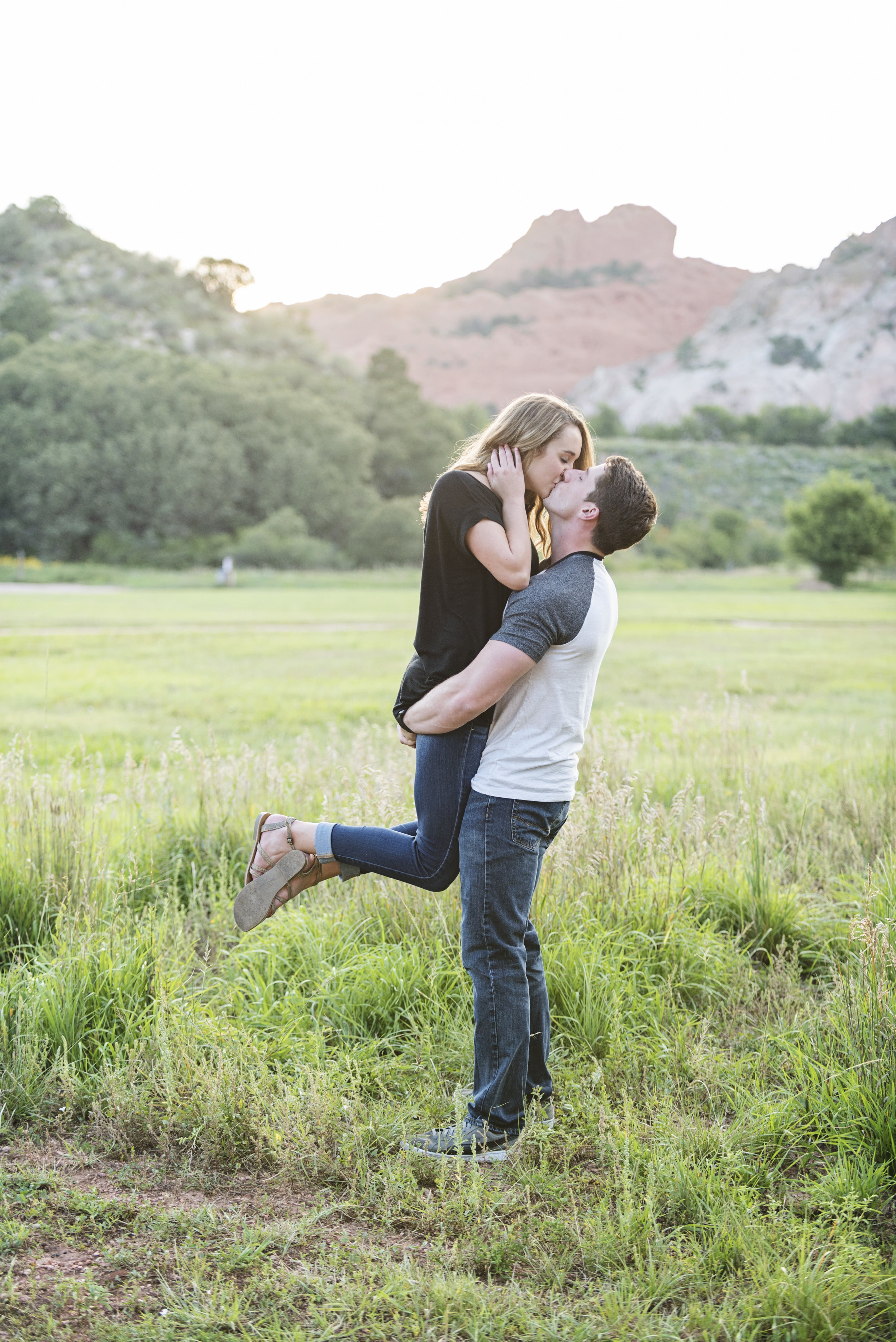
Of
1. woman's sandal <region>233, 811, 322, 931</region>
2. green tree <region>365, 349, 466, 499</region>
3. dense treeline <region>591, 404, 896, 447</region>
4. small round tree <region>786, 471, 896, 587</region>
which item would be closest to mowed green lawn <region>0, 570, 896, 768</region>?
woman's sandal <region>233, 811, 322, 931</region>

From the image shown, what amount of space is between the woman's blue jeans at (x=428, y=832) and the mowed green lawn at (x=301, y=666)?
8.46 ft

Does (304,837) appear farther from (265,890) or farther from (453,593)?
(453,593)

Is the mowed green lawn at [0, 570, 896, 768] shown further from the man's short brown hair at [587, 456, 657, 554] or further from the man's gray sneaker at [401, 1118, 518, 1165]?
the man's short brown hair at [587, 456, 657, 554]

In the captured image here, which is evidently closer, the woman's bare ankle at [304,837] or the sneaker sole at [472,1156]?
the sneaker sole at [472,1156]

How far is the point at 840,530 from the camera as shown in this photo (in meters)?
58.8

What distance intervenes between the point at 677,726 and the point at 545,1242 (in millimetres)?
4781

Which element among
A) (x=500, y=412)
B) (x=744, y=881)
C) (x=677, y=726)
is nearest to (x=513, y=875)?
(x=500, y=412)

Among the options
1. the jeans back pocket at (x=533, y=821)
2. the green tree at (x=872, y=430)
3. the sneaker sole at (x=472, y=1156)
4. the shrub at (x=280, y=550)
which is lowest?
the sneaker sole at (x=472, y=1156)

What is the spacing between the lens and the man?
3064mm

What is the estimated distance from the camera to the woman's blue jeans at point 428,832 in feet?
10.7

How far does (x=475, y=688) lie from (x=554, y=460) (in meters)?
0.84

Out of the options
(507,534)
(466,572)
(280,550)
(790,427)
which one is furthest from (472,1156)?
(790,427)

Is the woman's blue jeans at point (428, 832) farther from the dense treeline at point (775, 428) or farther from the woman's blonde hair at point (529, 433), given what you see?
the dense treeline at point (775, 428)

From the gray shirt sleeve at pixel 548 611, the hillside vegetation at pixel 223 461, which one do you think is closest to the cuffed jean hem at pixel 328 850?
the gray shirt sleeve at pixel 548 611
